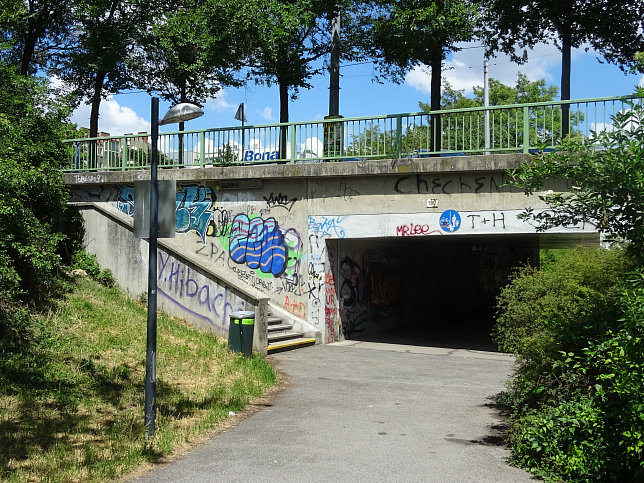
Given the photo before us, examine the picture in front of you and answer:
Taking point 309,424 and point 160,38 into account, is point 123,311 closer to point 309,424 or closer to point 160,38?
point 309,424

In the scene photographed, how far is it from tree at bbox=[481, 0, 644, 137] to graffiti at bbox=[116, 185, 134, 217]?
10.5 meters

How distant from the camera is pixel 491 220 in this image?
1352 cm

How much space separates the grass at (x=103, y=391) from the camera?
643cm

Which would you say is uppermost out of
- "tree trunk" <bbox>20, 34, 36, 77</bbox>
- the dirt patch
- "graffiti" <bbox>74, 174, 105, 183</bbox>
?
"tree trunk" <bbox>20, 34, 36, 77</bbox>

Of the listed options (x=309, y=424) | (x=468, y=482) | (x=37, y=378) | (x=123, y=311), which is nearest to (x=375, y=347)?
(x=123, y=311)

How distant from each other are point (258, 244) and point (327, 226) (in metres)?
1.81

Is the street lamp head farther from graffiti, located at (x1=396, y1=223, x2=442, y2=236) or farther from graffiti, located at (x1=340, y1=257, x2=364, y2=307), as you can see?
graffiti, located at (x1=340, y1=257, x2=364, y2=307)

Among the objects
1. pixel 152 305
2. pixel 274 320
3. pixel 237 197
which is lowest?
pixel 274 320

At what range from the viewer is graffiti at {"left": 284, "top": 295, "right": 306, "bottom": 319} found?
50.0 ft

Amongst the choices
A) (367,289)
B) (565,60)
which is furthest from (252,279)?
(565,60)

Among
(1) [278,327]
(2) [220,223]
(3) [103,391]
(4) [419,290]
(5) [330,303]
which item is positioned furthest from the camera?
(4) [419,290]

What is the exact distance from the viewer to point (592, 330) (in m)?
6.34

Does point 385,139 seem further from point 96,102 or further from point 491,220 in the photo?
point 96,102

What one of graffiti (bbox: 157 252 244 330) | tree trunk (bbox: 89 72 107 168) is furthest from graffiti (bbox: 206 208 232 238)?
tree trunk (bbox: 89 72 107 168)
